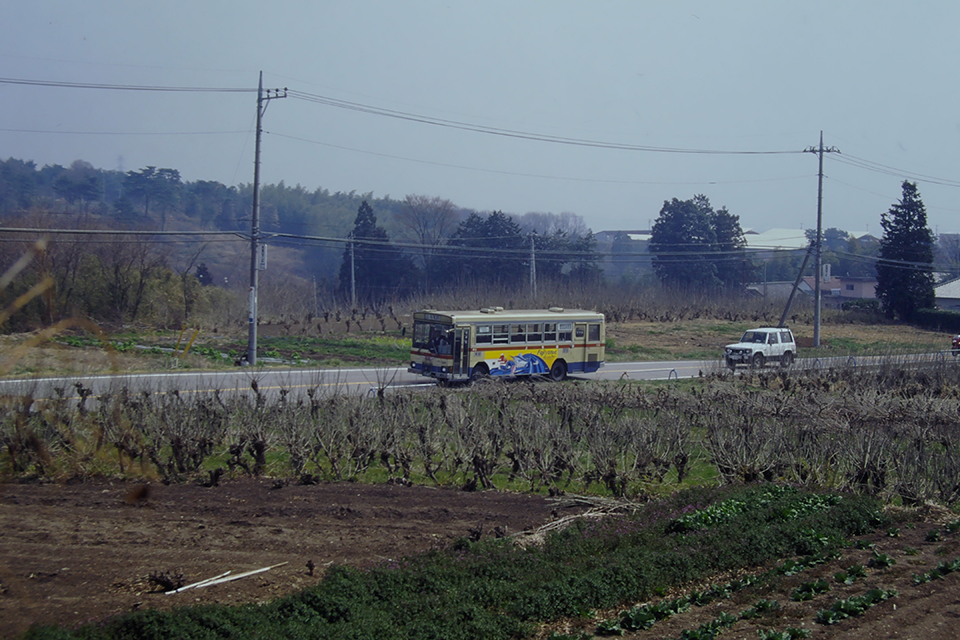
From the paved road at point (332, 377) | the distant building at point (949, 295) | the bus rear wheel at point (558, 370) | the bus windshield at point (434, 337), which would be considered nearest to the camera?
the paved road at point (332, 377)

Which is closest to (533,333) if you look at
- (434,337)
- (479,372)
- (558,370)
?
(558,370)

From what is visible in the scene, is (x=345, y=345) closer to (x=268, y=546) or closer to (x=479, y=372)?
(x=479, y=372)

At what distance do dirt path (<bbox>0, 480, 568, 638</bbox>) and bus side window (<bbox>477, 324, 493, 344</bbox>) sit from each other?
45.5 feet

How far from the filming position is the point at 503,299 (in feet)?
185

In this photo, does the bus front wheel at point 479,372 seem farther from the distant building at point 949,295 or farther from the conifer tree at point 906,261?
the distant building at point 949,295

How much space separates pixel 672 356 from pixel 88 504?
1341 inches

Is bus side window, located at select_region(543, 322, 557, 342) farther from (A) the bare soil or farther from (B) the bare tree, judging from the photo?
(B) the bare tree

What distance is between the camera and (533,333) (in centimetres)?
2786

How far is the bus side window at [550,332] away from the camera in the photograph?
28248 mm

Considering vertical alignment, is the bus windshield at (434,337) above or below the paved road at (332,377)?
above

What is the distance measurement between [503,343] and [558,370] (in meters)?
3.11

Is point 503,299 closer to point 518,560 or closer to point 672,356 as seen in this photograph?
point 672,356

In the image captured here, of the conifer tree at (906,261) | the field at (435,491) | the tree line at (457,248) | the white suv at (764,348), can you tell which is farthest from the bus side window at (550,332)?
the conifer tree at (906,261)

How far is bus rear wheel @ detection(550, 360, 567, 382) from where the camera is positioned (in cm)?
2862
